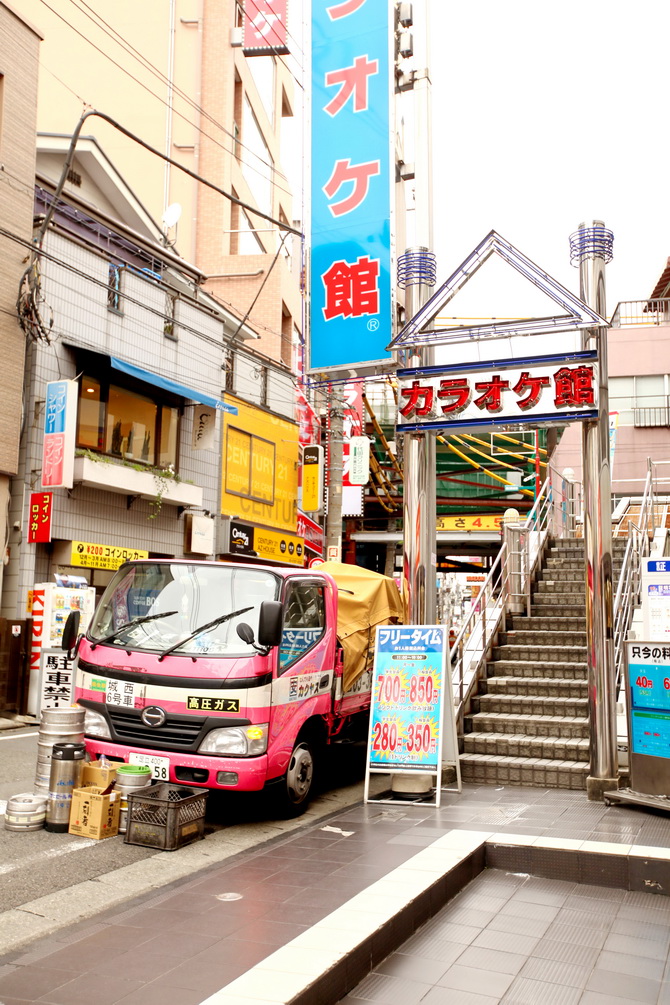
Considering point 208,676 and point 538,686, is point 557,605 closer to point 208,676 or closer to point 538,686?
point 538,686

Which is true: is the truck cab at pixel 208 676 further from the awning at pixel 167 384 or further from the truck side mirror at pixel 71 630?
the awning at pixel 167 384

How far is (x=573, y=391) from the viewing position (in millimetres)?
9070

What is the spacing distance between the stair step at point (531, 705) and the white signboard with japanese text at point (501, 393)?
3.39m

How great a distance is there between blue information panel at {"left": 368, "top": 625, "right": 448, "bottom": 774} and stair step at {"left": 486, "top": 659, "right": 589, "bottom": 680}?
2732 millimetres

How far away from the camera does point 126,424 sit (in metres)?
19.3

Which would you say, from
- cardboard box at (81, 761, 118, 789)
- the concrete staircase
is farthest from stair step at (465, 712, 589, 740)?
cardboard box at (81, 761, 118, 789)

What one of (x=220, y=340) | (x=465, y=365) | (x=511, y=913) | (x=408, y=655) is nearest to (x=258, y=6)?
(x=220, y=340)

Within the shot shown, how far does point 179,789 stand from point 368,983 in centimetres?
312

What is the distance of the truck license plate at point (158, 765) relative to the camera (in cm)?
757

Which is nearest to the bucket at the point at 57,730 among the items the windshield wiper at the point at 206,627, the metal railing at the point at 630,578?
the windshield wiper at the point at 206,627

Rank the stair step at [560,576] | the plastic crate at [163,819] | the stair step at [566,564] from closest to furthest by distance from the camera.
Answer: the plastic crate at [163,819], the stair step at [560,576], the stair step at [566,564]

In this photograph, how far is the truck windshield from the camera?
791 cm

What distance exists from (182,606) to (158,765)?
56.8 inches

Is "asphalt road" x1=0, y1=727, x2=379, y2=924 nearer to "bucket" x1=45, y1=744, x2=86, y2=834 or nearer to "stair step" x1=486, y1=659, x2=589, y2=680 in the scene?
"bucket" x1=45, y1=744, x2=86, y2=834
